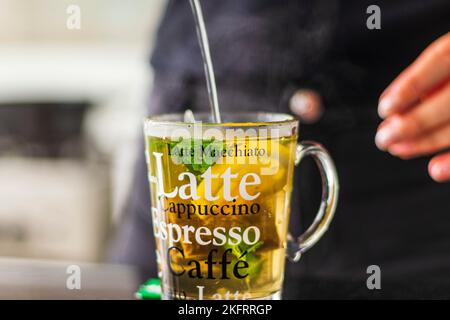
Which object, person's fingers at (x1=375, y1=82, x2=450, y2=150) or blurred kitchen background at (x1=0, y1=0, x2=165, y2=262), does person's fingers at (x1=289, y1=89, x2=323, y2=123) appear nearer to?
person's fingers at (x1=375, y1=82, x2=450, y2=150)

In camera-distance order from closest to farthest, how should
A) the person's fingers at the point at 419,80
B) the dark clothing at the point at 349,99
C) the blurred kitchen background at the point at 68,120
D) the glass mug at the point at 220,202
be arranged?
the glass mug at the point at 220,202 → the person's fingers at the point at 419,80 → the dark clothing at the point at 349,99 → the blurred kitchen background at the point at 68,120

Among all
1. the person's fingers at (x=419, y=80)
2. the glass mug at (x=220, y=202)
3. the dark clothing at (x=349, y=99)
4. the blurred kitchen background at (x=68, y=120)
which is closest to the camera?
the glass mug at (x=220, y=202)

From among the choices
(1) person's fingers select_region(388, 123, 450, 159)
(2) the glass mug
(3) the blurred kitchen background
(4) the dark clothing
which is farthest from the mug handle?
(3) the blurred kitchen background

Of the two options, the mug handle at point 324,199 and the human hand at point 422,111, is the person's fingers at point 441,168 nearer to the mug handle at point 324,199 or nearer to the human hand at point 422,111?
the human hand at point 422,111

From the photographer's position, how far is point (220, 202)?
0.47 metres

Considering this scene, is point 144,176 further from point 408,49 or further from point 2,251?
point 2,251

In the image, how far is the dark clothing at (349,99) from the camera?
839 millimetres

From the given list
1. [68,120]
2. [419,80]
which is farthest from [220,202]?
[68,120]

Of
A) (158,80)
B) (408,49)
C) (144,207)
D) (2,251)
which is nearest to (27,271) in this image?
(144,207)

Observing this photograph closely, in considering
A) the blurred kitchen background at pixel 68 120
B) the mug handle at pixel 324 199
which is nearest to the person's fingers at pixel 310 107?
the mug handle at pixel 324 199

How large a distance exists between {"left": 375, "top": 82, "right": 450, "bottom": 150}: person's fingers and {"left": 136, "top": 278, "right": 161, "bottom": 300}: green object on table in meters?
0.23

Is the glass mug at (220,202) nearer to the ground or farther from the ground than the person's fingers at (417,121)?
nearer to the ground

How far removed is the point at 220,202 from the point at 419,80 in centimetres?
25

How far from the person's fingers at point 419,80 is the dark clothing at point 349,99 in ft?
0.68
